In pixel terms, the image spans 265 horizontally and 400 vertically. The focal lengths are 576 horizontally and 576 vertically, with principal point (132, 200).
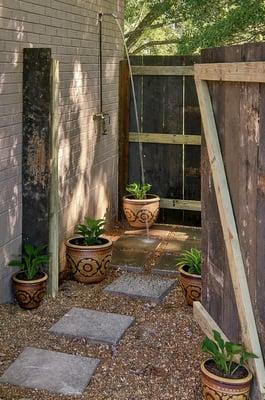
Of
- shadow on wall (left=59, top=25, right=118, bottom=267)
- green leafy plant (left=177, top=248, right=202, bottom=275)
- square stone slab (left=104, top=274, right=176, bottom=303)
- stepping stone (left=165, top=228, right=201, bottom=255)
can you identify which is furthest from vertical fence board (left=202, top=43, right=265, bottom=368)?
stepping stone (left=165, top=228, right=201, bottom=255)

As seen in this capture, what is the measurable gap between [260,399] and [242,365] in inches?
6.9

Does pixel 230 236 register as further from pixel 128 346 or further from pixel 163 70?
pixel 163 70

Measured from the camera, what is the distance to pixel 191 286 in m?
3.94

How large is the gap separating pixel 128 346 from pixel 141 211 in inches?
107

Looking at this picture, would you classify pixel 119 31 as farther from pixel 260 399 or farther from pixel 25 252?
pixel 260 399

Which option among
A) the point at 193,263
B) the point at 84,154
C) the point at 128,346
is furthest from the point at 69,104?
the point at 128,346

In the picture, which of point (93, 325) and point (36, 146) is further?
point (36, 146)

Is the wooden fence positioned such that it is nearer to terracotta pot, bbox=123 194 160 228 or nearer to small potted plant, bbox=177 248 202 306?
small potted plant, bbox=177 248 202 306

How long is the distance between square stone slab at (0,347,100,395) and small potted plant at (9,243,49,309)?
1.96ft

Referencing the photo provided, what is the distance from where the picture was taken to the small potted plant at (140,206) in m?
6.03

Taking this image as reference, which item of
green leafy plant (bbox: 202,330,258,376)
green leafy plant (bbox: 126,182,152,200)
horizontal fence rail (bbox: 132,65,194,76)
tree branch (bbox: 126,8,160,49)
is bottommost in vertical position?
green leafy plant (bbox: 202,330,258,376)

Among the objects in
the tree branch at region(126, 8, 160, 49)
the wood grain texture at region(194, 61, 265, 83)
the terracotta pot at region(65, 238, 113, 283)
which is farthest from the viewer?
the tree branch at region(126, 8, 160, 49)

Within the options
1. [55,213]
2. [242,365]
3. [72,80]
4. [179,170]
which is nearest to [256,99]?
[242,365]

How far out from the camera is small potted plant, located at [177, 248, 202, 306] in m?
3.91
